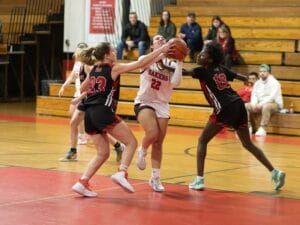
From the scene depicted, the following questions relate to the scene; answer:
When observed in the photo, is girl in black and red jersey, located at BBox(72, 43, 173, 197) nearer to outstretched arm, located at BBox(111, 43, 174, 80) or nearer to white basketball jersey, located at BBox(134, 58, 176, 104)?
outstretched arm, located at BBox(111, 43, 174, 80)

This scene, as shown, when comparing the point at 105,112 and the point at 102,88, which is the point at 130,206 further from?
the point at 102,88

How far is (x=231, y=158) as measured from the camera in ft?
36.8

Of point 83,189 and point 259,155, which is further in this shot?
point 259,155

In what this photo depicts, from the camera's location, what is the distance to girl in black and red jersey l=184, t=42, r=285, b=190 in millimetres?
8312

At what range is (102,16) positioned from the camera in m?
21.4

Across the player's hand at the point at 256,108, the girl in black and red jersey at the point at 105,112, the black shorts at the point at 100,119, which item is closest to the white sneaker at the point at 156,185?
the girl in black and red jersey at the point at 105,112

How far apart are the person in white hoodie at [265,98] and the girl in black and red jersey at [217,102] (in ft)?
22.8

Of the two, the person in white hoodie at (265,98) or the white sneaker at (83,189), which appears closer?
the white sneaker at (83,189)

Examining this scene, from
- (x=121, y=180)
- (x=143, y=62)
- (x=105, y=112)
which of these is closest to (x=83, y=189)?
(x=121, y=180)

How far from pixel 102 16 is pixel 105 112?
1409cm

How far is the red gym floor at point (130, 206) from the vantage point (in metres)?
6.50

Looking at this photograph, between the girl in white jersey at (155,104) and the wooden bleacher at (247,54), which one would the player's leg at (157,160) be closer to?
the girl in white jersey at (155,104)

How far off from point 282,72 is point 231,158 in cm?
641

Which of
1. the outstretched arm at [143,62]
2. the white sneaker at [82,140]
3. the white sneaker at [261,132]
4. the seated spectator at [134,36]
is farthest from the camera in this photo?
the seated spectator at [134,36]
